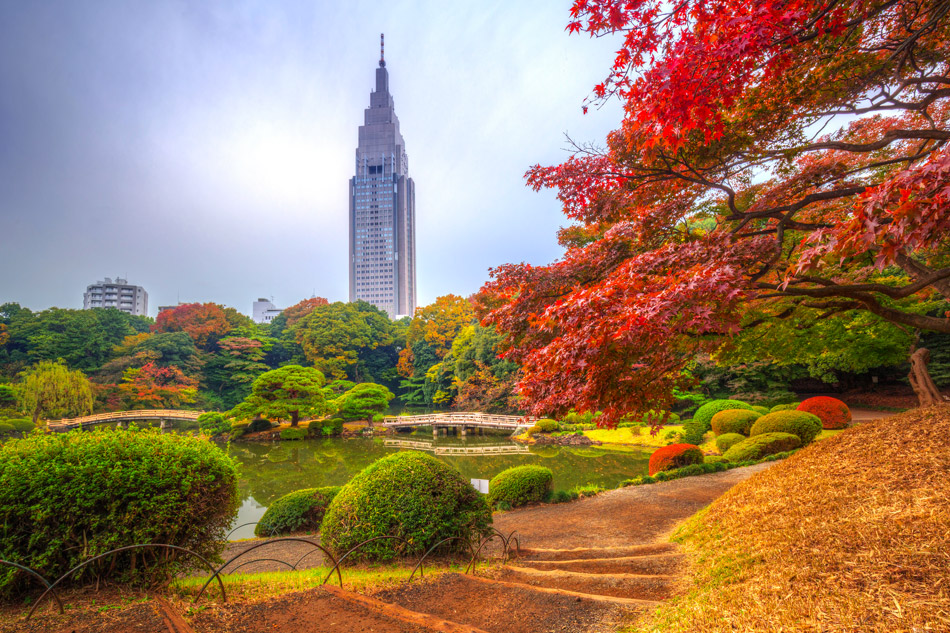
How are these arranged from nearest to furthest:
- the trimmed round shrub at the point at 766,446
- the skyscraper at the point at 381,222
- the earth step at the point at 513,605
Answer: the earth step at the point at 513,605 < the trimmed round shrub at the point at 766,446 < the skyscraper at the point at 381,222

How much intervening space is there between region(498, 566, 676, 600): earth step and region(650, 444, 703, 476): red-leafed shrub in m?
6.87

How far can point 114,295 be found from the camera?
6894 cm

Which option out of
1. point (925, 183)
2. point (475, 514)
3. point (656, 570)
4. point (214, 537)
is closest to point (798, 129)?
point (925, 183)

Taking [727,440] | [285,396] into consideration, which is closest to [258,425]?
[285,396]

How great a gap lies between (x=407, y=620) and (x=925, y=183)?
10.7 feet

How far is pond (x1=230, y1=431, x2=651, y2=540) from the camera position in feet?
38.0

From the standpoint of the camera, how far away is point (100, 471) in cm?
295

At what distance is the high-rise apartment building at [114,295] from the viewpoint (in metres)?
68.1

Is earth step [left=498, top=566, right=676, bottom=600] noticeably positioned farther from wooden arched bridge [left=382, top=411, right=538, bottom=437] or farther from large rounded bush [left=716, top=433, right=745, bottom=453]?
wooden arched bridge [left=382, top=411, right=538, bottom=437]

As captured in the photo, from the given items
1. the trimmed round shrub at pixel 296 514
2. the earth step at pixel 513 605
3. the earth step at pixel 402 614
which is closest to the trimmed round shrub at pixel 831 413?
the earth step at pixel 513 605

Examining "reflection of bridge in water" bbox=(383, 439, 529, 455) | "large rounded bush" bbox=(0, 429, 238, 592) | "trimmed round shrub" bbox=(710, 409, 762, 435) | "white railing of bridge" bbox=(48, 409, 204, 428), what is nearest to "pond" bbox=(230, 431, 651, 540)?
"reflection of bridge in water" bbox=(383, 439, 529, 455)

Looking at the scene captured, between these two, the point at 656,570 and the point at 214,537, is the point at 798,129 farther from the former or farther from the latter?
the point at 214,537

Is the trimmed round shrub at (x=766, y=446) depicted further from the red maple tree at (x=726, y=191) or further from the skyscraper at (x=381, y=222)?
the skyscraper at (x=381, y=222)

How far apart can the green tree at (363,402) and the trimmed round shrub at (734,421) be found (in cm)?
1500
